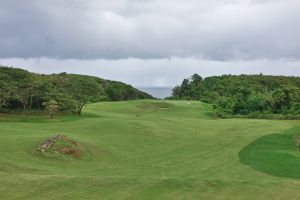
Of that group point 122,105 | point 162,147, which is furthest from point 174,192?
point 122,105

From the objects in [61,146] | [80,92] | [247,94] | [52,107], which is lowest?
[61,146]

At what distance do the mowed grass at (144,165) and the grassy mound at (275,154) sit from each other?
816 mm

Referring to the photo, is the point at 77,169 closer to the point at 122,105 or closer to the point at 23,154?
the point at 23,154

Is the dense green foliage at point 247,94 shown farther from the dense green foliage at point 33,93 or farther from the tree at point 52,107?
the tree at point 52,107

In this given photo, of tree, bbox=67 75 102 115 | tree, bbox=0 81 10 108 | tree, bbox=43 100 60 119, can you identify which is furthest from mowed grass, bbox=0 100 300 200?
tree, bbox=67 75 102 115

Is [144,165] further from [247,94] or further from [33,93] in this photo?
[247,94]

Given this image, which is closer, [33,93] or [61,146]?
[61,146]

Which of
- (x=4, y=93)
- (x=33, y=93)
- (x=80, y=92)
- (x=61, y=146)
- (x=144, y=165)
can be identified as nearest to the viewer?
(x=144, y=165)

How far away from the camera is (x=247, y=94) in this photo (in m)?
92.8

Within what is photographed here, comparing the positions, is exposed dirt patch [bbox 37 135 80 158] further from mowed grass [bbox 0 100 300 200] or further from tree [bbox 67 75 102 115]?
tree [bbox 67 75 102 115]

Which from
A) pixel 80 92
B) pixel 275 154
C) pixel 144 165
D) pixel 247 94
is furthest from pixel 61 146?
pixel 247 94

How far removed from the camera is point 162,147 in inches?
1550

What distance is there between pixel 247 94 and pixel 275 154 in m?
58.3

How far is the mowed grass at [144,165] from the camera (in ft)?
66.6
